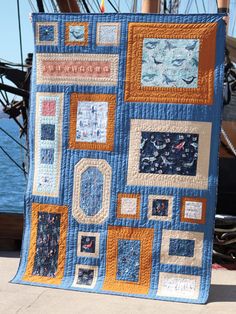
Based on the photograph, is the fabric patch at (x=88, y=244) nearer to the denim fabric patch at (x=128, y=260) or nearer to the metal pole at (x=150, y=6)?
the denim fabric patch at (x=128, y=260)

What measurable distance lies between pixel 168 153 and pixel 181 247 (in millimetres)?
632

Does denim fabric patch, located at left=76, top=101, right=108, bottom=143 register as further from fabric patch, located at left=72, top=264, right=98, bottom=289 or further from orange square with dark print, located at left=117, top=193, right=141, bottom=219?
fabric patch, located at left=72, top=264, right=98, bottom=289

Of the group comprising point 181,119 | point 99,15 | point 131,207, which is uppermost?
point 99,15

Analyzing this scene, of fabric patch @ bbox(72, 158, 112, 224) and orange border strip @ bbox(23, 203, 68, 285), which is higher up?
fabric patch @ bbox(72, 158, 112, 224)

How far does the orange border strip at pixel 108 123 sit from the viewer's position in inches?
174

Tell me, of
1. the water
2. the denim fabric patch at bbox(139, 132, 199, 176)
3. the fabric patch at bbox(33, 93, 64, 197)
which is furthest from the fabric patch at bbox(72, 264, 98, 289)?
the water

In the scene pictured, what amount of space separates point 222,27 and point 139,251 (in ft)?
5.20

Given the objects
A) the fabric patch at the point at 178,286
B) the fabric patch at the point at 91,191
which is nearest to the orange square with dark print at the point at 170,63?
the fabric patch at the point at 91,191

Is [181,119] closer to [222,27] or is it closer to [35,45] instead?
[222,27]

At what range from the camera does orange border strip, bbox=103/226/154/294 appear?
435 centimetres

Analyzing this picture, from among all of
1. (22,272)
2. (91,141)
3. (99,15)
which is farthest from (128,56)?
(22,272)

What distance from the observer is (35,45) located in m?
4.59

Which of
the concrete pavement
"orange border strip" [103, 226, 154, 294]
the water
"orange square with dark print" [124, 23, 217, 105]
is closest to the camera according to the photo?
the concrete pavement

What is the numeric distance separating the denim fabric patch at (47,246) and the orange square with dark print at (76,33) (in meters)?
1.20
